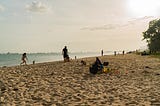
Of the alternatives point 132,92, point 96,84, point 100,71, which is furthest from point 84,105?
point 100,71

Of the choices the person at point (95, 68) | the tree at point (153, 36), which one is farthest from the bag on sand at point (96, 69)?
the tree at point (153, 36)

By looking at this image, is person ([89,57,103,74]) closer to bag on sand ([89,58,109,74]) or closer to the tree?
bag on sand ([89,58,109,74])

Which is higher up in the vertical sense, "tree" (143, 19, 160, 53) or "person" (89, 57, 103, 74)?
"tree" (143, 19, 160, 53)

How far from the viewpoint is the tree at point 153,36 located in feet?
310

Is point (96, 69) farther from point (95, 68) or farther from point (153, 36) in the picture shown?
point (153, 36)

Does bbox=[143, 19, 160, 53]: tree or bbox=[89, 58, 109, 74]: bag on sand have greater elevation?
bbox=[143, 19, 160, 53]: tree

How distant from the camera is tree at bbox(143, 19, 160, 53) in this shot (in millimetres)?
94588

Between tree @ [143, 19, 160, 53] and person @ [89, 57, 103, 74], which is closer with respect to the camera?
person @ [89, 57, 103, 74]

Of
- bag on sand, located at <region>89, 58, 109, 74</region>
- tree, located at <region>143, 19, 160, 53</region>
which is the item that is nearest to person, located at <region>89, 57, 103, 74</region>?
bag on sand, located at <region>89, 58, 109, 74</region>

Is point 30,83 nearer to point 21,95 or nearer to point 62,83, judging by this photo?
point 62,83

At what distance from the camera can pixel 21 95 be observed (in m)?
16.2

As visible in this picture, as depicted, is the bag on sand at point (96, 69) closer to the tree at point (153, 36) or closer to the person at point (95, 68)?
the person at point (95, 68)

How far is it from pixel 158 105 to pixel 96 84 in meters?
7.24

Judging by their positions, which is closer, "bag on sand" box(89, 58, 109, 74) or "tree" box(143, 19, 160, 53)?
"bag on sand" box(89, 58, 109, 74)
